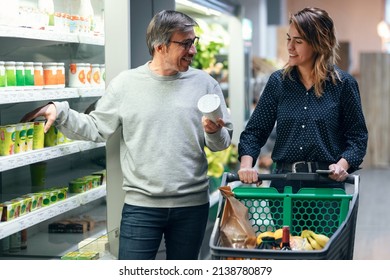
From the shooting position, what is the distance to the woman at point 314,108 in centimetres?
311

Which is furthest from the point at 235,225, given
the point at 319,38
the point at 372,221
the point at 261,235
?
the point at 372,221

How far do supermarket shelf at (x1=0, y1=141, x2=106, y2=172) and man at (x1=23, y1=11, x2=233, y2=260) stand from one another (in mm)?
305

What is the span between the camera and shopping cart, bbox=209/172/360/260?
2404 mm

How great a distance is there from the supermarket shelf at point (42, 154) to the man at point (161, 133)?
30 centimetres

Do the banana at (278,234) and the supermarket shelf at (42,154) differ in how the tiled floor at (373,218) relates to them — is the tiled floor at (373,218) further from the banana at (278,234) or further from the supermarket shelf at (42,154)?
the banana at (278,234)

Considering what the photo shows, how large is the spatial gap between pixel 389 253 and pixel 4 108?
160 inches

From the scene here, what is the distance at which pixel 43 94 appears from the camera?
12.0 ft

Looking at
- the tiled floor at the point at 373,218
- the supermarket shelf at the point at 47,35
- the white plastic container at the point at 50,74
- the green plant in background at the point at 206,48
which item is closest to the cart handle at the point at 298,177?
the supermarket shelf at the point at 47,35

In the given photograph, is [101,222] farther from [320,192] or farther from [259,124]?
[320,192]

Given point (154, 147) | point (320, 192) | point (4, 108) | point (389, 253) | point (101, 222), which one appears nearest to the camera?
point (320, 192)

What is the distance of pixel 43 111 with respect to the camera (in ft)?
10.5

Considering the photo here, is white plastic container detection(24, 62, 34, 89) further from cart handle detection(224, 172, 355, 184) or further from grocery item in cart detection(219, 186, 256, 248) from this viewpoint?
grocery item in cart detection(219, 186, 256, 248)
